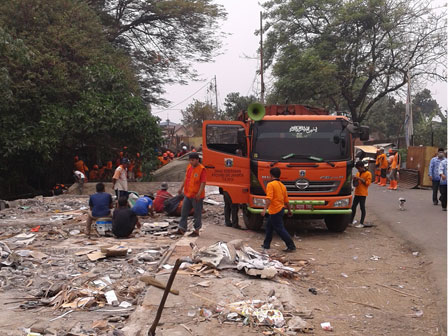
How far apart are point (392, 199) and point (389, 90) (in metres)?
14.8

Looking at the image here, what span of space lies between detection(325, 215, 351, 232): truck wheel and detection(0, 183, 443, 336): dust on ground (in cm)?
65

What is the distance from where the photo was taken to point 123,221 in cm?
952

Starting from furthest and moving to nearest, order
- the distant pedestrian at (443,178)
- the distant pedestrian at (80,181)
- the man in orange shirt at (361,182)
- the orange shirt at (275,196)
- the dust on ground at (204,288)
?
the distant pedestrian at (80,181) → the distant pedestrian at (443,178) → the man in orange shirt at (361,182) → the orange shirt at (275,196) → the dust on ground at (204,288)

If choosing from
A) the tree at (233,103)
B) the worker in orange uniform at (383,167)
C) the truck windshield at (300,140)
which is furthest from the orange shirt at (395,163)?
the tree at (233,103)

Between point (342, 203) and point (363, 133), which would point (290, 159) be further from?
point (363, 133)

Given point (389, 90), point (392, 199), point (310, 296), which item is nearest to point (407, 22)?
point (389, 90)

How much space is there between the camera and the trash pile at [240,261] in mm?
6863

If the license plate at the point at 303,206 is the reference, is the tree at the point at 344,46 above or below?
above

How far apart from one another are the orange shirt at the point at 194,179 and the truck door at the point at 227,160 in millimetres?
1432

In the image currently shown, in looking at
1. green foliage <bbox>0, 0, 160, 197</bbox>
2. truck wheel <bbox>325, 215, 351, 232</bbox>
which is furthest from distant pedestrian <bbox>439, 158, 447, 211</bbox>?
green foliage <bbox>0, 0, 160, 197</bbox>

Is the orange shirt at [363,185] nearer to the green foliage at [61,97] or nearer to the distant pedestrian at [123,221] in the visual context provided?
the distant pedestrian at [123,221]

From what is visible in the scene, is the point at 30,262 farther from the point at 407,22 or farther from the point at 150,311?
the point at 407,22

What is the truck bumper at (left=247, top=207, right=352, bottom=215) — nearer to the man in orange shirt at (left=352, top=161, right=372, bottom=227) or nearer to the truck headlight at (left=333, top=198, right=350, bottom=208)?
the truck headlight at (left=333, top=198, right=350, bottom=208)

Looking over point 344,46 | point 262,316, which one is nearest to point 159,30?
point 344,46
